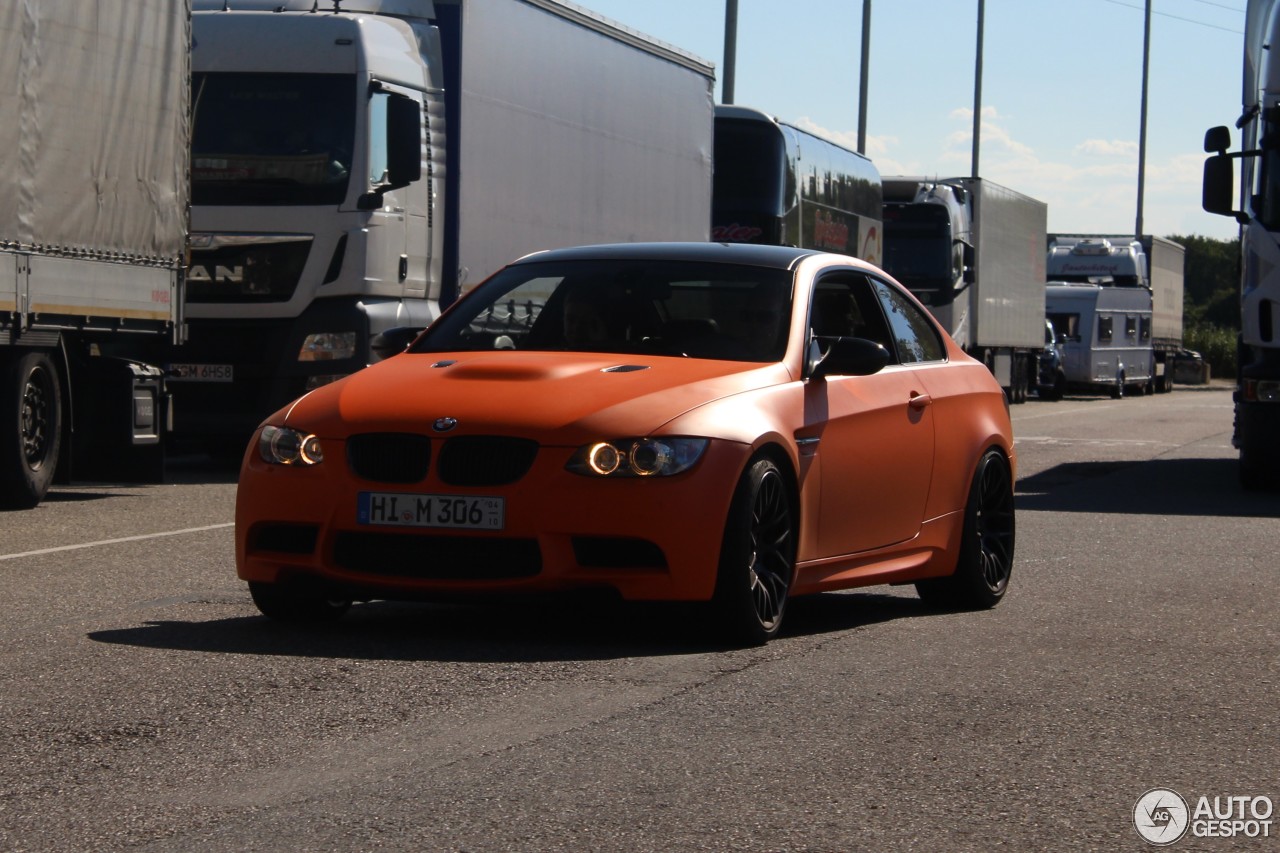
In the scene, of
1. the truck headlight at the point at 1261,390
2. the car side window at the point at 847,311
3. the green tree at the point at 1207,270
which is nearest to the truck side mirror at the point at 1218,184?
the truck headlight at the point at 1261,390

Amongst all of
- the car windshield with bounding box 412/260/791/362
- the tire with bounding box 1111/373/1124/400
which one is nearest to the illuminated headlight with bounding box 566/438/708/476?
the car windshield with bounding box 412/260/791/362

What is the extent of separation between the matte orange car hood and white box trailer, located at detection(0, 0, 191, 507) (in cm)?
588

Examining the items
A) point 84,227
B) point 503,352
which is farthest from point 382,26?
point 503,352

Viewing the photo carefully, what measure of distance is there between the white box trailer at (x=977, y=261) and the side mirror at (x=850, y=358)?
26427 millimetres

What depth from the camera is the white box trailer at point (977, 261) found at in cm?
3644

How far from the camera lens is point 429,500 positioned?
25.0 feet

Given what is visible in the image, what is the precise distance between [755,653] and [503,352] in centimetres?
167

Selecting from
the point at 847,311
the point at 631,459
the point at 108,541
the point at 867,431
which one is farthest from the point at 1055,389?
the point at 631,459

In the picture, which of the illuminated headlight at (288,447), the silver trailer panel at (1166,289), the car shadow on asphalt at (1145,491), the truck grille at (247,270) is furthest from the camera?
the silver trailer panel at (1166,289)

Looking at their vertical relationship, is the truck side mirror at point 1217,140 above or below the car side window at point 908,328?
above

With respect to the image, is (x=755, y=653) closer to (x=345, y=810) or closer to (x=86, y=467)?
(x=345, y=810)

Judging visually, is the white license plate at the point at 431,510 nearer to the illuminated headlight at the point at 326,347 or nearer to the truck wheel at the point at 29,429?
the truck wheel at the point at 29,429

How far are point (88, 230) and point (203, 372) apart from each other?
3.31 metres

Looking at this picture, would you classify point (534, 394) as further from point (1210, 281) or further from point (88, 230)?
point (1210, 281)
